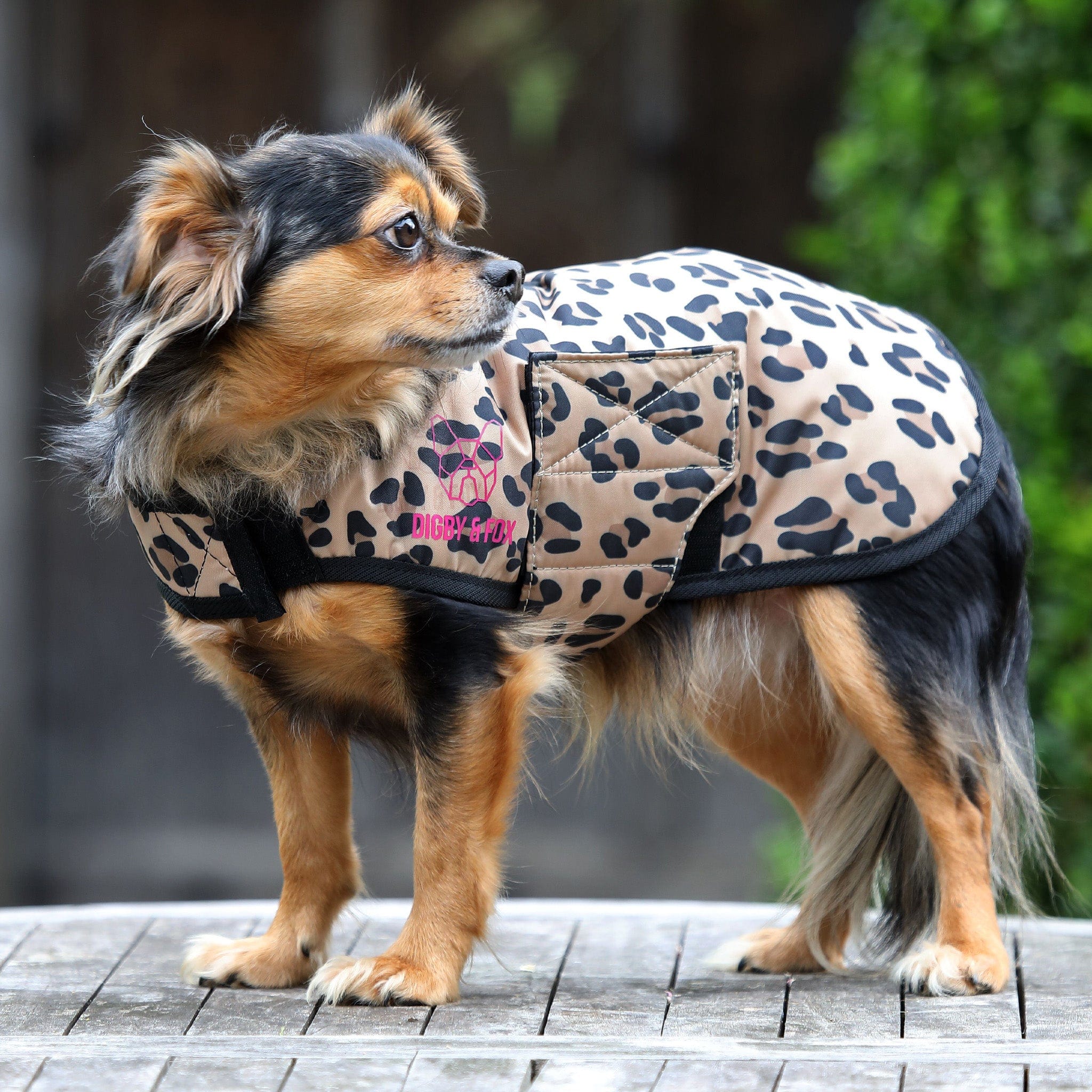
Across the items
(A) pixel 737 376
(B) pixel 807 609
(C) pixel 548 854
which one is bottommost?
(C) pixel 548 854

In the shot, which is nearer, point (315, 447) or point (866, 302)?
point (315, 447)

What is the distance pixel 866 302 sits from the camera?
3.36 metres

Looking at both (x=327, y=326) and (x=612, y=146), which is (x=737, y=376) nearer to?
(x=327, y=326)

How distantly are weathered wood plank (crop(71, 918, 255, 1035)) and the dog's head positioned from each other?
1.11m

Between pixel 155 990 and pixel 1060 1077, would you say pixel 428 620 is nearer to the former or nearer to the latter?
pixel 155 990

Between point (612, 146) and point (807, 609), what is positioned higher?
point (612, 146)

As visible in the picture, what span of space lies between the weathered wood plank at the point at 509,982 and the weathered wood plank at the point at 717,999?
0.88 ft

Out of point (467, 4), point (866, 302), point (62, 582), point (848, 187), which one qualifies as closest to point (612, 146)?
point (467, 4)

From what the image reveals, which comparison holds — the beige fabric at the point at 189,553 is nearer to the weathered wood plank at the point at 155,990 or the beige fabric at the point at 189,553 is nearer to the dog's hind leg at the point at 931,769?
the weathered wood plank at the point at 155,990

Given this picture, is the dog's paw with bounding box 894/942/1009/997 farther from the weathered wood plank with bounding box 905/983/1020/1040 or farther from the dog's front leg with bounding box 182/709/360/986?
the dog's front leg with bounding box 182/709/360/986

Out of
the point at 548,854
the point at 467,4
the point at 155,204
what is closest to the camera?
the point at 155,204

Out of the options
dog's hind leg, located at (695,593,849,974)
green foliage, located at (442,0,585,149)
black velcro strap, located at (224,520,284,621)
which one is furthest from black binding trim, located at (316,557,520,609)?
green foliage, located at (442,0,585,149)

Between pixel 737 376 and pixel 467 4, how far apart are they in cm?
393

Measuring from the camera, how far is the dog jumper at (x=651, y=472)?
2908 millimetres
